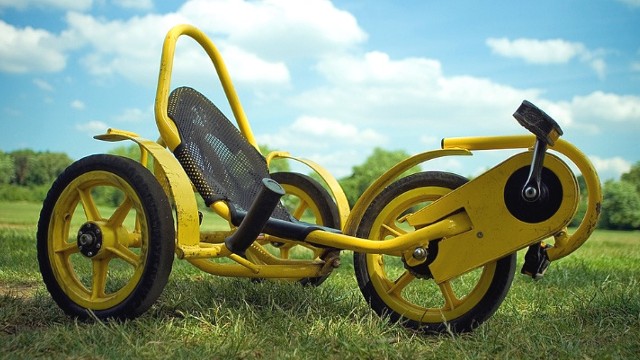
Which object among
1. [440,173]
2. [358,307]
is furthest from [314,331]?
[440,173]

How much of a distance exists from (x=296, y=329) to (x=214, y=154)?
1142 mm

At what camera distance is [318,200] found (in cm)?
369

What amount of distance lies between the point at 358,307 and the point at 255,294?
1.76ft

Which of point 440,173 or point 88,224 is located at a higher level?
point 440,173

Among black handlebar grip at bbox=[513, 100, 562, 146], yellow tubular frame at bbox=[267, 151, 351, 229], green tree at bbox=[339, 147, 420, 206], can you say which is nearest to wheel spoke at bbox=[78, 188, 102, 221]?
yellow tubular frame at bbox=[267, 151, 351, 229]

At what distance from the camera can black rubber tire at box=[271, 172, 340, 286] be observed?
3598mm

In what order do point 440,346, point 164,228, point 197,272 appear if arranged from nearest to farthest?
point 440,346, point 164,228, point 197,272

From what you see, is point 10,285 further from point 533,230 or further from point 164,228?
point 533,230

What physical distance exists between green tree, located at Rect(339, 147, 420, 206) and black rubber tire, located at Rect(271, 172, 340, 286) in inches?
492

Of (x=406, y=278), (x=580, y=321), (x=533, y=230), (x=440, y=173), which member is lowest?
(x=580, y=321)

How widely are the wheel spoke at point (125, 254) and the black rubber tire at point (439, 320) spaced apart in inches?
37.5

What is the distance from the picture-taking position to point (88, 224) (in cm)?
281

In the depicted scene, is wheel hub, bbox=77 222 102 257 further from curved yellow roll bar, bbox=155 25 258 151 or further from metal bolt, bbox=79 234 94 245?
curved yellow roll bar, bbox=155 25 258 151

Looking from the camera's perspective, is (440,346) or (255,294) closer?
(440,346)
